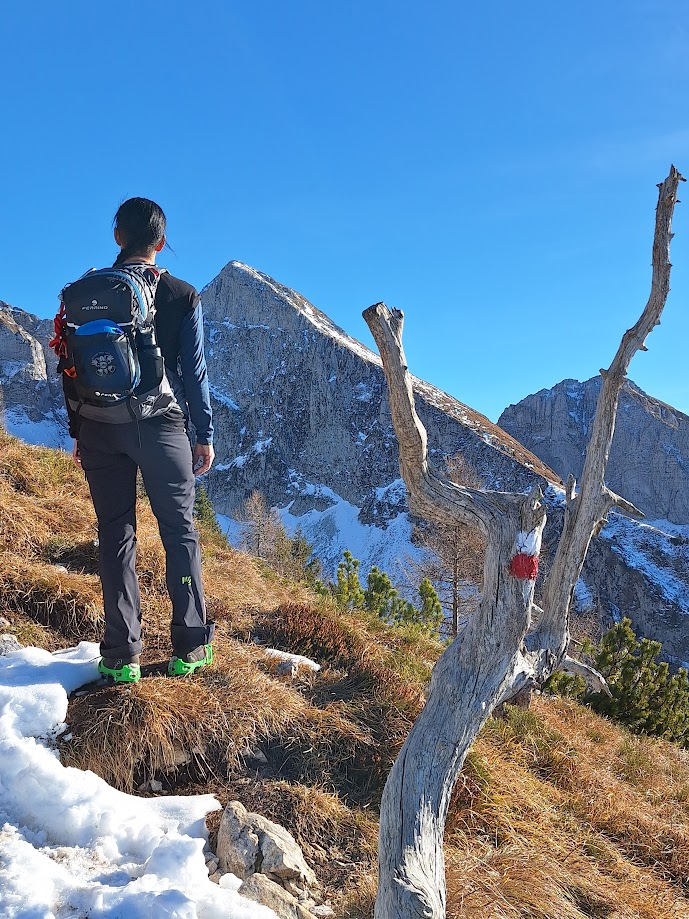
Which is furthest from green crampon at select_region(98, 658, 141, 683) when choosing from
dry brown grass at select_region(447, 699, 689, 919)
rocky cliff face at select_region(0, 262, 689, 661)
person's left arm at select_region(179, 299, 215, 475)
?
rocky cliff face at select_region(0, 262, 689, 661)

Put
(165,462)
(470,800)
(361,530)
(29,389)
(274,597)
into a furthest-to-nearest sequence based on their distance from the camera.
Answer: (29,389), (361,530), (274,597), (470,800), (165,462)

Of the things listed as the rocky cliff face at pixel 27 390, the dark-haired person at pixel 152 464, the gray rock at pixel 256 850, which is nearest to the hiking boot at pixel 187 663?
the dark-haired person at pixel 152 464

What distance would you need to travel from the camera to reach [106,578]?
313 centimetres

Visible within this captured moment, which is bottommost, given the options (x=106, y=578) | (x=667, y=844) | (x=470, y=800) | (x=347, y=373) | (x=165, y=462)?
(x=667, y=844)

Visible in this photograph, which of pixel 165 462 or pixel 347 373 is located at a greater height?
pixel 347 373

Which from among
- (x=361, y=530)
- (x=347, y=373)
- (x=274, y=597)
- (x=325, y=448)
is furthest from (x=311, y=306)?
(x=274, y=597)

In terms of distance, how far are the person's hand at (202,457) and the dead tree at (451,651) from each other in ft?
3.87

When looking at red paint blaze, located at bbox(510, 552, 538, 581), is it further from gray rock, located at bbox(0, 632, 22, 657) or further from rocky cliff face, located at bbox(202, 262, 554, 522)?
rocky cliff face, located at bbox(202, 262, 554, 522)

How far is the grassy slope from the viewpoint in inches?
109

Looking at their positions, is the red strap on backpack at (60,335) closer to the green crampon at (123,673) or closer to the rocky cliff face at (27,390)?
the green crampon at (123,673)

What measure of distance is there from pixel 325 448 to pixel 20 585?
4149 inches

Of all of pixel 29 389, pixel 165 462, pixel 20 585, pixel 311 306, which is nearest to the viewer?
pixel 165 462

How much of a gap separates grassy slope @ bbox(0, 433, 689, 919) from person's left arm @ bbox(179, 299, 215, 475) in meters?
1.50

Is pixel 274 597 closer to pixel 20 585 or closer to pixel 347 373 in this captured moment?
pixel 20 585
